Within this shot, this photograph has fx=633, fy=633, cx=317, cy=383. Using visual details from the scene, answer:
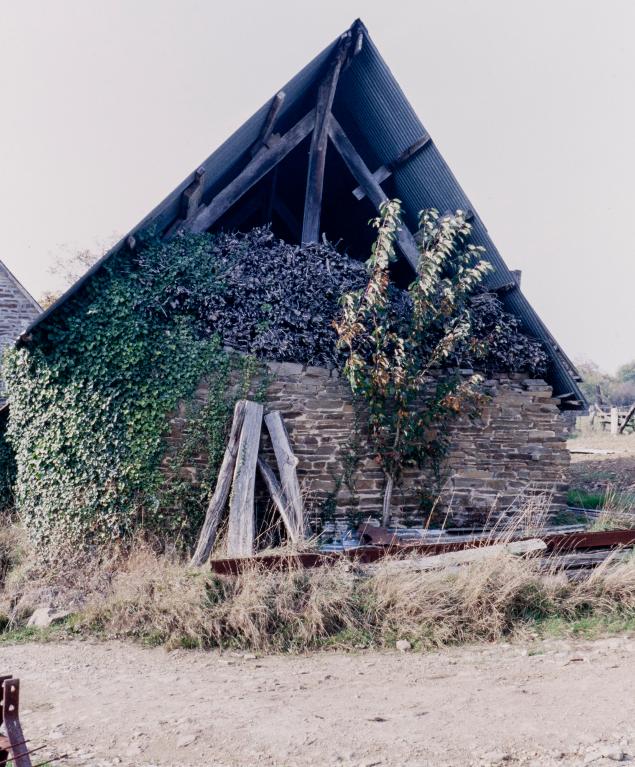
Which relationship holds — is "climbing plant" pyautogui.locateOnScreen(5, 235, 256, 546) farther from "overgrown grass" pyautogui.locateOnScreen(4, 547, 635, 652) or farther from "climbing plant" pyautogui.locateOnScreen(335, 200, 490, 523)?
"climbing plant" pyautogui.locateOnScreen(335, 200, 490, 523)

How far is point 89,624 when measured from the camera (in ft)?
20.7

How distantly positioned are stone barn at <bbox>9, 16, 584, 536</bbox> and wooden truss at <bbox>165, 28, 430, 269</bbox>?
17 mm

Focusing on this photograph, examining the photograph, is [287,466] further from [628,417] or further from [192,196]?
[628,417]

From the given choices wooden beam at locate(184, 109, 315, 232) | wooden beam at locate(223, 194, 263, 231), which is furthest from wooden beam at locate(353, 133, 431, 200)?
wooden beam at locate(223, 194, 263, 231)

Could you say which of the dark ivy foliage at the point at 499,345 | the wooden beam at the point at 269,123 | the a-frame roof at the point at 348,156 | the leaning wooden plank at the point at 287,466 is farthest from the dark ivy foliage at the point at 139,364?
the dark ivy foliage at the point at 499,345

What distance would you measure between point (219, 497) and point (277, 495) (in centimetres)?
70

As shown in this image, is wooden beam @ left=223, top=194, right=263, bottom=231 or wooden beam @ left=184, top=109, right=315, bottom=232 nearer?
wooden beam @ left=184, top=109, right=315, bottom=232

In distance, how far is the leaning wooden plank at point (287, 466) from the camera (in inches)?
297

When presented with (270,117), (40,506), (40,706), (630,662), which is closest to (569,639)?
(630,662)

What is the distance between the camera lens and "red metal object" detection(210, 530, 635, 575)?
6168 millimetres

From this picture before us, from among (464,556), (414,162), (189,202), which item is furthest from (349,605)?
(414,162)

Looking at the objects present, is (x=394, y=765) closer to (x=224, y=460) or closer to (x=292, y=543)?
(x=292, y=543)

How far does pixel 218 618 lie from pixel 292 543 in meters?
1.30

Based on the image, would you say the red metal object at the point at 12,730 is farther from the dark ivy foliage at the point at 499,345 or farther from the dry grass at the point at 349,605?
the dark ivy foliage at the point at 499,345
